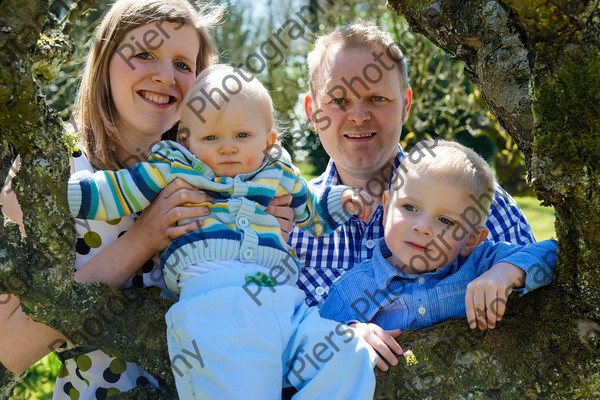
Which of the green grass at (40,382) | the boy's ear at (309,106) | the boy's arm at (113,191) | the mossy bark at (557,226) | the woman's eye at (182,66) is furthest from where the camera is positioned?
the green grass at (40,382)

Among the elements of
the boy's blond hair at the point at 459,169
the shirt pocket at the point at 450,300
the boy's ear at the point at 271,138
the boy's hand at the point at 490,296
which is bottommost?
the shirt pocket at the point at 450,300

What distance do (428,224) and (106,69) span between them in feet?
5.30

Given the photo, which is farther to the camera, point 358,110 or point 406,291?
point 358,110

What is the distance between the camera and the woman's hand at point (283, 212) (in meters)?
2.29

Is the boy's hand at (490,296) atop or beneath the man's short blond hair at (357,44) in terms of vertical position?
beneath

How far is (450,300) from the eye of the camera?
2.10m

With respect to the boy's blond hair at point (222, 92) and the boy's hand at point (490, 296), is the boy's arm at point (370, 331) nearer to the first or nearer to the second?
the boy's hand at point (490, 296)

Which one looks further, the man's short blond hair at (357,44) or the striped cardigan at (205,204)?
the man's short blond hair at (357,44)

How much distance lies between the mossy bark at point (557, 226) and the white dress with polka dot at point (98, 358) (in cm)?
107

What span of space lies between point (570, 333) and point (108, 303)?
4.66 ft

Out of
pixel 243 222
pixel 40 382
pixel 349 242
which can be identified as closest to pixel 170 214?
pixel 243 222

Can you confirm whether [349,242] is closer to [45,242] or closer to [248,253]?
[248,253]

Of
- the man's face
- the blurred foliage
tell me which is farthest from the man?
the blurred foliage

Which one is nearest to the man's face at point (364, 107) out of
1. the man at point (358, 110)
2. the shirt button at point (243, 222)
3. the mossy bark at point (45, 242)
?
the man at point (358, 110)
